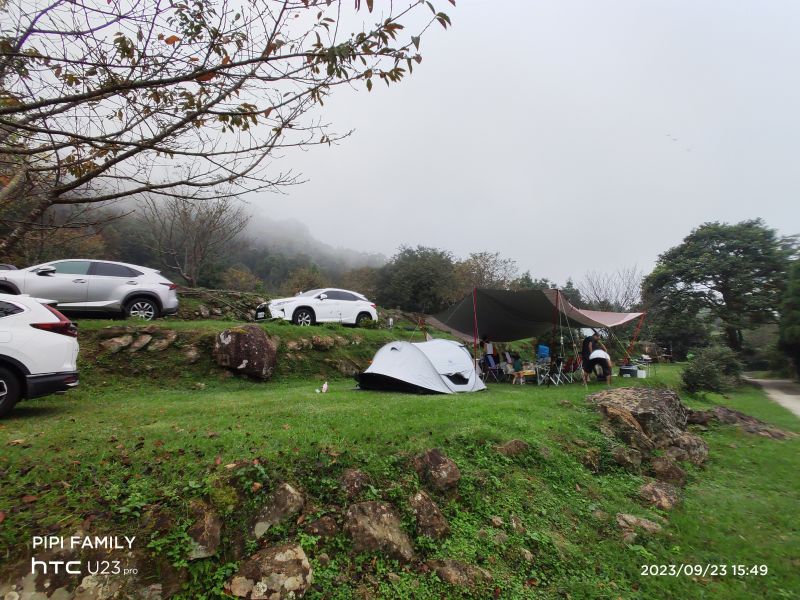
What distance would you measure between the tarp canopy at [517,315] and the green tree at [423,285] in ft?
47.7

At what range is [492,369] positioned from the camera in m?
14.1

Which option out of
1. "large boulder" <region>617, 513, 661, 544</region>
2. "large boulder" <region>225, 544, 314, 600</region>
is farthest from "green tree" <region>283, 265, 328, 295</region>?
"large boulder" <region>225, 544, 314, 600</region>

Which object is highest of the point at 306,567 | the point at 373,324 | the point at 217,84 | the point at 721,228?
the point at 721,228

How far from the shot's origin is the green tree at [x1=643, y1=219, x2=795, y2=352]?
27094mm

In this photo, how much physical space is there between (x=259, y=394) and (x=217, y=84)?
21.2ft

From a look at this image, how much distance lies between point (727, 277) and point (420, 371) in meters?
29.1

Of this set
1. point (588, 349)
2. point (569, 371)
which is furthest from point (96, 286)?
point (569, 371)

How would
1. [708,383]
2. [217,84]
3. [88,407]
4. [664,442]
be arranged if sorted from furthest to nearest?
[708,383], [664,442], [88,407], [217,84]

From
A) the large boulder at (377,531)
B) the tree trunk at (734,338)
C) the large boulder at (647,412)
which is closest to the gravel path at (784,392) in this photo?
the tree trunk at (734,338)

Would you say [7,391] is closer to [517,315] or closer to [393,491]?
[393,491]

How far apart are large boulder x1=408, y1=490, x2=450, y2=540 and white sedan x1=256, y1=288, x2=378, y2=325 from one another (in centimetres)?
1064

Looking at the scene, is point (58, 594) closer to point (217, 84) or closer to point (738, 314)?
point (217, 84)

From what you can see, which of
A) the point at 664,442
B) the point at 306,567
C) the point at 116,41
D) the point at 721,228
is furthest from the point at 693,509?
the point at 721,228

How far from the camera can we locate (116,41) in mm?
2787
